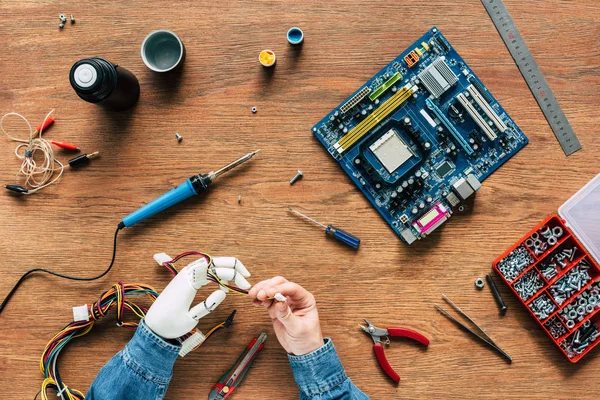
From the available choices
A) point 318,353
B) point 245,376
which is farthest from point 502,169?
point 245,376

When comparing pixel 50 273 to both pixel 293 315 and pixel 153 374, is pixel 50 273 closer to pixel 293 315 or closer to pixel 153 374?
pixel 153 374

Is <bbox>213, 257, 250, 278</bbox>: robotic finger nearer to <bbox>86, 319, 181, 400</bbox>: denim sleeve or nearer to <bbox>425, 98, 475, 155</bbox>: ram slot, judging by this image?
<bbox>86, 319, 181, 400</bbox>: denim sleeve

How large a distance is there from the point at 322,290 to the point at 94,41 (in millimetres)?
1162

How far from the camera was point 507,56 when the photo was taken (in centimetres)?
156

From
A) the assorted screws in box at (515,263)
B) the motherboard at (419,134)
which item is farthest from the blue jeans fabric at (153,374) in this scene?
the assorted screws in box at (515,263)

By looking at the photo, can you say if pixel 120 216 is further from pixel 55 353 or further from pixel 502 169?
pixel 502 169

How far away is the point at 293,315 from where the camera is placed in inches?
56.1

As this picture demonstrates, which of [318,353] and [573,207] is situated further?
[573,207]

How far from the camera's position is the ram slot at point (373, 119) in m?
1.54

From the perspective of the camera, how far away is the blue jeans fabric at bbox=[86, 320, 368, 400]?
141 centimetres

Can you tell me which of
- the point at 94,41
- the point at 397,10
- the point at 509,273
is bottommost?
the point at 509,273

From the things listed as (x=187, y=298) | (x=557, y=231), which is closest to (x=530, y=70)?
(x=557, y=231)

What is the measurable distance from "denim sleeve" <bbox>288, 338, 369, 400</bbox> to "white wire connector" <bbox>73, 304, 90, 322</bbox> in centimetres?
69

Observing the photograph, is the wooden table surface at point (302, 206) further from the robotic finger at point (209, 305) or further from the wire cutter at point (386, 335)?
the robotic finger at point (209, 305)
